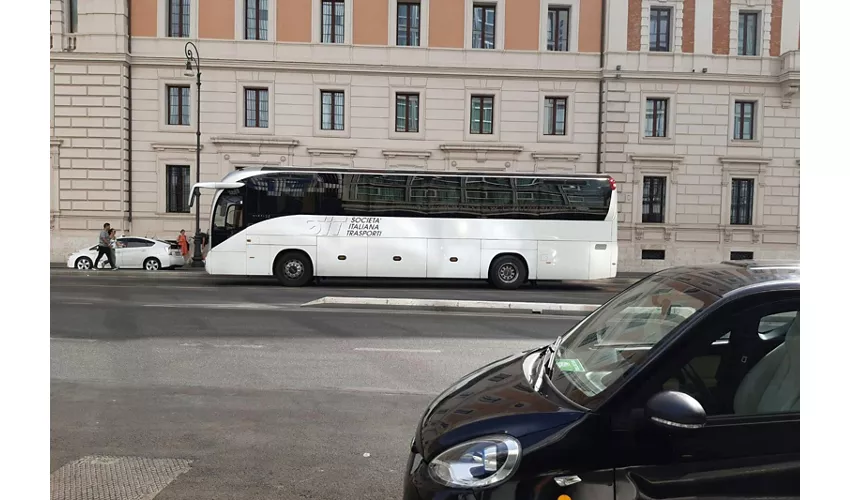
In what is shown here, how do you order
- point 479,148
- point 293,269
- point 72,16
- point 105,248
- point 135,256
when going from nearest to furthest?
1. point 293,269
2. point 105,248
3. point 135,256
4. point 72,16
5. point 479,148

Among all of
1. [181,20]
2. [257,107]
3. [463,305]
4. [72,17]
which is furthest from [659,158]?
[72,17]

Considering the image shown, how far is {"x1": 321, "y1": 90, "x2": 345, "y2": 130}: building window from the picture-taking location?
944 inches

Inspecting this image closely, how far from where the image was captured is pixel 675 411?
7.03ft

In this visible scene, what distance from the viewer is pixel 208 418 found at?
4867 mm

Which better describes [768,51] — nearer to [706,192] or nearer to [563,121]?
[706,192]

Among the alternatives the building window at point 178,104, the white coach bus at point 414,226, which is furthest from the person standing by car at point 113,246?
the building window at point 178,104

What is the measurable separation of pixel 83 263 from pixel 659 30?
2497cm

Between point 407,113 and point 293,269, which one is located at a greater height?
point 407,113

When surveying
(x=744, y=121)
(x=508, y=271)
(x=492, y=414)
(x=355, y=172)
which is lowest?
(x=508, y=271)

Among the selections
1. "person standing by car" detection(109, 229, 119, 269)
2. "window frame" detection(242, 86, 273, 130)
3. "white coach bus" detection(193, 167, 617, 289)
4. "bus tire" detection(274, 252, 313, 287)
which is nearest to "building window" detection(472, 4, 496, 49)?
"window frame" detection(242, 86, 273, 130)

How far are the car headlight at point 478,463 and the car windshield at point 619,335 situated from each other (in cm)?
42

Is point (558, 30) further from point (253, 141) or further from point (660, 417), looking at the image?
point (660, 417)

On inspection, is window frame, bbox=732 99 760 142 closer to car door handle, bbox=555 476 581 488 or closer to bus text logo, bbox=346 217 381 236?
bus text logo, bbox=346 217 381 236

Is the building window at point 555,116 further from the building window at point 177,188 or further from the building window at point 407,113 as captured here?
the building window at point 177,188
